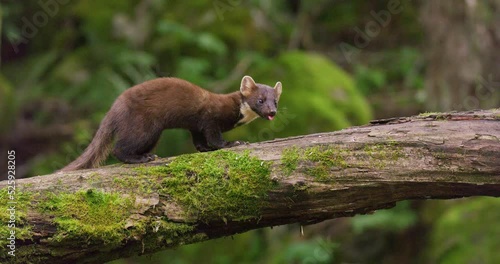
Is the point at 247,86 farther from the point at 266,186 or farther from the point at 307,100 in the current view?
the point at 307,100

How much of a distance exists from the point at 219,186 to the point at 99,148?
1.33m

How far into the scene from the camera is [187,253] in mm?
9109

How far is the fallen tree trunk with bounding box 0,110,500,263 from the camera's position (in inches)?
177

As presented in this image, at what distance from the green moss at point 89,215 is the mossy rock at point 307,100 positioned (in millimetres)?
4286

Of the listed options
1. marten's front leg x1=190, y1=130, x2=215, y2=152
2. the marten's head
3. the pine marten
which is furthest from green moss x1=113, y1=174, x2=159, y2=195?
the marten's head

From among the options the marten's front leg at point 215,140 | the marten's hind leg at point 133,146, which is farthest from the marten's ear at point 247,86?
the marten's hind leg at point 133,146

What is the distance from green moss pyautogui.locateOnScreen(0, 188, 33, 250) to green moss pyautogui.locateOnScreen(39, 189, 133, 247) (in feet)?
0.40

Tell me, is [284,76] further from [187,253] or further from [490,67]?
[490,67]

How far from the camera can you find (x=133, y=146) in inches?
215

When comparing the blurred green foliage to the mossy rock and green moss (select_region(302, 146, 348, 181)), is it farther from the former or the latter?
green moss (select_region(302, 146, 348, 181))

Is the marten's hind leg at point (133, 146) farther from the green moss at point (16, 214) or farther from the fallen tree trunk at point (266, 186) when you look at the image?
the green moss at point (16, 214)

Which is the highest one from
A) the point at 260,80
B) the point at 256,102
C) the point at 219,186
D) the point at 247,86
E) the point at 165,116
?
the point at 260,80

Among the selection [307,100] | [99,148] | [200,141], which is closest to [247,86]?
[200,141]

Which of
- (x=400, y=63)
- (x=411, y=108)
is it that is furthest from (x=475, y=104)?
(x=400, y=63)
